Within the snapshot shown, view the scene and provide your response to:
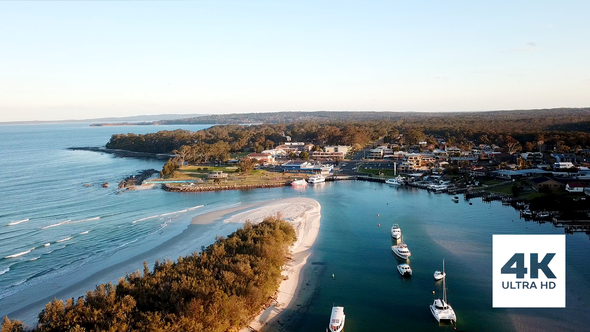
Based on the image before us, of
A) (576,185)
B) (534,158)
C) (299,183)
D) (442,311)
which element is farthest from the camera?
(534,158)

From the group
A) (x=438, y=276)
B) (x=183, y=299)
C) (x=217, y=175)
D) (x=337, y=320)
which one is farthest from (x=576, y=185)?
(x=217, y=175)

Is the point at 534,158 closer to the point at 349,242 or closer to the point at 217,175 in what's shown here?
the point at 349,242

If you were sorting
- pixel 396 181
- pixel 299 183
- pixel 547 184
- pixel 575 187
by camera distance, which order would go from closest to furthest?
pixel 575 187
pixel 547 184
pixel 396 181
pixel 299 183

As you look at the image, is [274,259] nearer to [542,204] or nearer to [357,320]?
[357,320]

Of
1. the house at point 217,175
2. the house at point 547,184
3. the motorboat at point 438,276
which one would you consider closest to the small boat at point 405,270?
the motorboat at point 438,276

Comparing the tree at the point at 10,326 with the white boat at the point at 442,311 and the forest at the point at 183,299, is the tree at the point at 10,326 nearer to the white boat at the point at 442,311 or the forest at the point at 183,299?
the forest at the point at 183,299

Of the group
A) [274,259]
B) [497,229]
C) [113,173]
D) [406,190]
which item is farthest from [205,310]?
[113,173]
